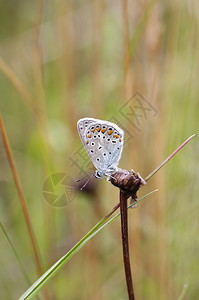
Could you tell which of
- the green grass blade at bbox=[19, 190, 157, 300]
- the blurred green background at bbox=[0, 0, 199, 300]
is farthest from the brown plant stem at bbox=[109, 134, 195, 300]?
the blurred green background at bbox=[0, 0, 199, 300]

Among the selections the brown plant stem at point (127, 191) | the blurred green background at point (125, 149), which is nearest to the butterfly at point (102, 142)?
the brown plant stem at point (127, 191)

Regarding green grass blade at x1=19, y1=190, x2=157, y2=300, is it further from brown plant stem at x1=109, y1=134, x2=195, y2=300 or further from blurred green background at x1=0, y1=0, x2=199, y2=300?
blurred green background at x1=0, y1=0, x2=199, y2=300

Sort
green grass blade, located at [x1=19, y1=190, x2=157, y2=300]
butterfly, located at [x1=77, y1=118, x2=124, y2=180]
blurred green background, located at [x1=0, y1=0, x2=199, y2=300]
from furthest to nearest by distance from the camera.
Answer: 1. blurred green background, located at [x1=0, y1=0, x2=199, y2=300]
2. butterfly, located at [x1=77, y1=118, x2=124, y2=180]
3. green grass blade, located at [x1=19, y1=190, x2=157, y2=300]

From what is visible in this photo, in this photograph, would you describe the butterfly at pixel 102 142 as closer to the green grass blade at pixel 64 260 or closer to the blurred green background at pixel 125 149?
the green grass blade at pixel 64 260

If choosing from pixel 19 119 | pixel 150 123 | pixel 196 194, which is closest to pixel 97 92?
pixel 150 123

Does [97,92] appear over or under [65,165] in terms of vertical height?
over

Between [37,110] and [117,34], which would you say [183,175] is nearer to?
[37,110]
